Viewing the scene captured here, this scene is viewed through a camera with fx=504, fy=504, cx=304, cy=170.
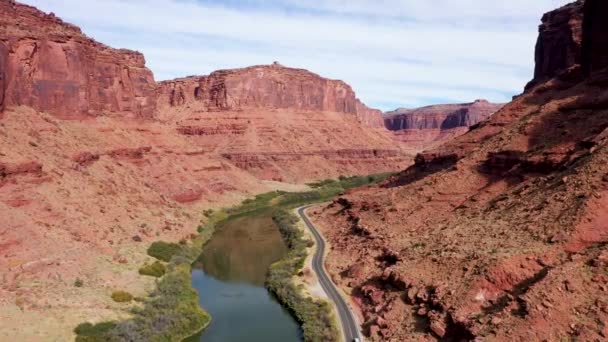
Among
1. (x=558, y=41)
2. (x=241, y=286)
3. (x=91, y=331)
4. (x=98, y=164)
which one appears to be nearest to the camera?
(x=91, y=331)

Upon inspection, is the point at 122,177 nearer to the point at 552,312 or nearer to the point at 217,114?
the point at 552,312

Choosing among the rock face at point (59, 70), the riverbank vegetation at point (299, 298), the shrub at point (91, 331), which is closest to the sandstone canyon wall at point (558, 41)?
the riverbank vegetation at point (299, 298)

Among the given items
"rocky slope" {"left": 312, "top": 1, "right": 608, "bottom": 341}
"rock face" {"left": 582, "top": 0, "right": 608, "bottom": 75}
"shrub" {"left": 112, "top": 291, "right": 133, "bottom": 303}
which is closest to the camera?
"rocky slope" {"left": 312, "top": 1, "right": 608, "bottom": 341}

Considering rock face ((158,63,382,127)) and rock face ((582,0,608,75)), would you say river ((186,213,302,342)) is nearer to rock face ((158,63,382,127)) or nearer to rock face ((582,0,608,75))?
rock face ((582,0,608,75))

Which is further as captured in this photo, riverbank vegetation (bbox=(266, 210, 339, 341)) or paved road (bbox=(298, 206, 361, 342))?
riverbank vegetation (bbox=(266, 210, 339, 341))

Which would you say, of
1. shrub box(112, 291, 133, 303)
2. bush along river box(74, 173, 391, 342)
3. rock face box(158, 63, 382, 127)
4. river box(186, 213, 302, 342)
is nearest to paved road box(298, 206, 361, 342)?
bush along river box(74, 173, 391, 342)

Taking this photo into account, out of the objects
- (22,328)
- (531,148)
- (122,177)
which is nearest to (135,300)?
(22,328)

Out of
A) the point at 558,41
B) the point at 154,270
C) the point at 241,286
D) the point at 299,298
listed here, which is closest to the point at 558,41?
the point at 558,41

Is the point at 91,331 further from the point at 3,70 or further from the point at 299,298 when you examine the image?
the point at 3,70
